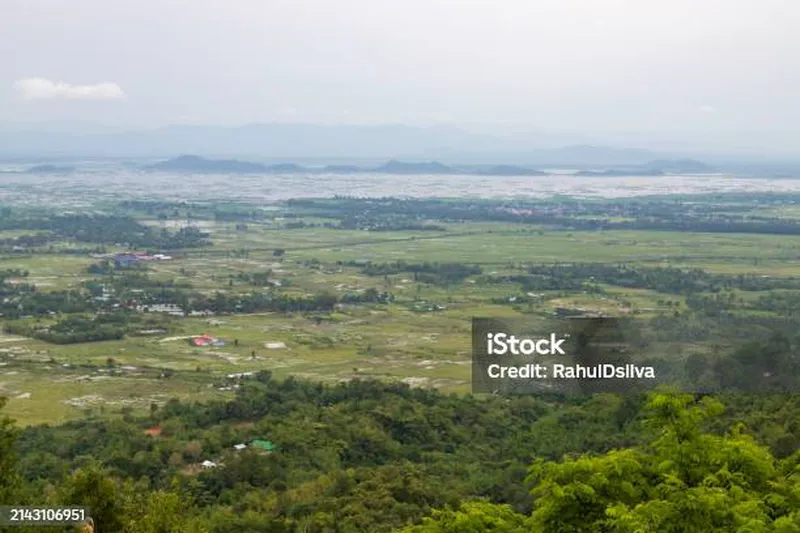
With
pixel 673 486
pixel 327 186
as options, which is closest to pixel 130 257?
pixel 673 486

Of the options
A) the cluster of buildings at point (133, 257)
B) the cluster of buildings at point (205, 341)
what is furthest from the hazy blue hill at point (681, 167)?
the cluster of buildings at point (205, 341)

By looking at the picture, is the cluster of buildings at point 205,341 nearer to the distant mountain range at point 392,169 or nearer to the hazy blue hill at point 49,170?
the hazy blue hill at point 49,170

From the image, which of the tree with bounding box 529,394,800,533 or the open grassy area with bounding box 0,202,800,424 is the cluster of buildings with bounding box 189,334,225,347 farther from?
the tree with bounding box 529,394,800,533

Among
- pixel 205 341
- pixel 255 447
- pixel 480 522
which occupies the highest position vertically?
pixel 480 522

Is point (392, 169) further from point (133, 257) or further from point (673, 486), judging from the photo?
point (673, 486)

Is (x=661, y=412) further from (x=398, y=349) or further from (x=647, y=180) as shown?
(x=647, y=180)

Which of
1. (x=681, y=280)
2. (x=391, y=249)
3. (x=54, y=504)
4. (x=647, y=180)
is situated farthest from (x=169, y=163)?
(x=54, y=504)

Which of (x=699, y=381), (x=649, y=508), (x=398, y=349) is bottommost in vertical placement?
(x=398, y=349)

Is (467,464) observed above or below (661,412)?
below
